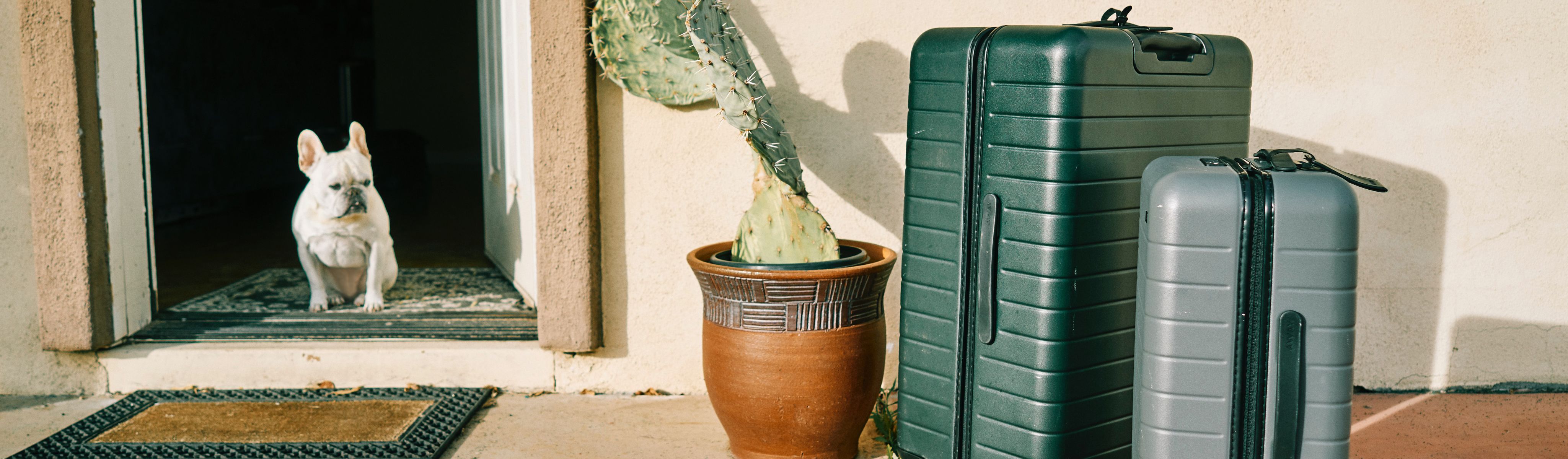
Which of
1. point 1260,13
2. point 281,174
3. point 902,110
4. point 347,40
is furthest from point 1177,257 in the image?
point 347,40

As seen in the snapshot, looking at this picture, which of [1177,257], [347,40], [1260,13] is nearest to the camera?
[1177,257]

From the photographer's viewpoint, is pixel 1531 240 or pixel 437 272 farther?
pixel 437 272

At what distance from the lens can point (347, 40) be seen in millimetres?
11219

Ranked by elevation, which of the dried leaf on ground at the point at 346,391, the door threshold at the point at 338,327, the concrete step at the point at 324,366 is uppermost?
the door threshold at the point at 338,327

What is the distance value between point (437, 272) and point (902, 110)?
100 inches

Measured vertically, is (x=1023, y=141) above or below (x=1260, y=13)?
below

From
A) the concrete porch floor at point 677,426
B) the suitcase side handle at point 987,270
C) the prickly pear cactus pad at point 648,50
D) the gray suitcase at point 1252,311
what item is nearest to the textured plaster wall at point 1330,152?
the concrete porch floor at point 677,426

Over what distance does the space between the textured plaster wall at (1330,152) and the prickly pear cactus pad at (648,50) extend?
223 millimetres

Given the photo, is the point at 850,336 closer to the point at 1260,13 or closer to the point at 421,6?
the point at 1260,13

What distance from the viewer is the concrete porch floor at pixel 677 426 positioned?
267 cm

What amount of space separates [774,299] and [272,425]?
5.24ft

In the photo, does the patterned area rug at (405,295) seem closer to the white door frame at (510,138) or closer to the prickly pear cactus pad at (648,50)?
the white door frame at (510,138)

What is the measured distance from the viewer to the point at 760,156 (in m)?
2.46

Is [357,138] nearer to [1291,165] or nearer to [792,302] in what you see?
[792,302]
